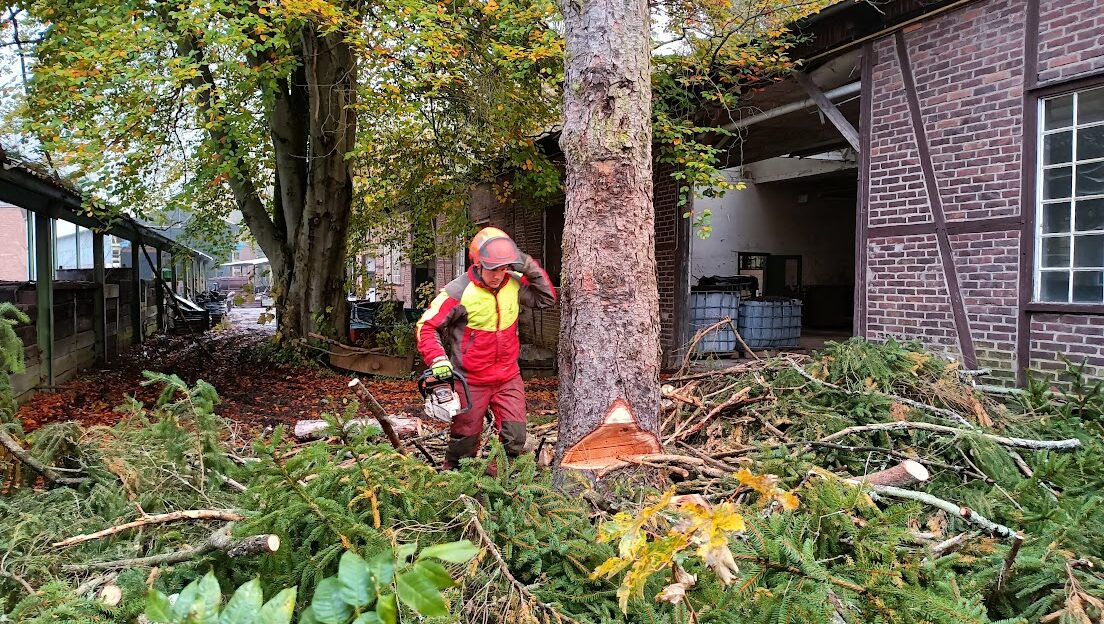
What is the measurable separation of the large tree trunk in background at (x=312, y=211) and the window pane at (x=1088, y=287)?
911cm

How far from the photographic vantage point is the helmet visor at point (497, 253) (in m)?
4.22

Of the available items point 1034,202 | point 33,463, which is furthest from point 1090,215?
point 33,463

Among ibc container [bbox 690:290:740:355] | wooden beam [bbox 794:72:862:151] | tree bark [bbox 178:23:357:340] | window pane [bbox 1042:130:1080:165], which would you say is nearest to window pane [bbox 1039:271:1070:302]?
window pane [bbox 1042:130:1080:165]

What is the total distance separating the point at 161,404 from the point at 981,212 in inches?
258

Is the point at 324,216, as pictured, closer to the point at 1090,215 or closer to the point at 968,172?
the point at 968,172

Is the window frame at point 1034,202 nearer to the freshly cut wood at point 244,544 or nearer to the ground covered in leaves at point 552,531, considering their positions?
the ground covered in leaves at point 552,531

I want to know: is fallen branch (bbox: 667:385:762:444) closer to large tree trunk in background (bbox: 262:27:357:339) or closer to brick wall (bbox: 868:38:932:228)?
brick wall (bbox: 868:38:932:228)

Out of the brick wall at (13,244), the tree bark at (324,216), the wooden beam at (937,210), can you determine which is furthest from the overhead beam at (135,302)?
the wooden beam at (937,210)

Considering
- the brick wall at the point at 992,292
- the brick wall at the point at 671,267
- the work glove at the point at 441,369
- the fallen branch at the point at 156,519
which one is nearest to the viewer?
the fallen branch at the point at 156,519

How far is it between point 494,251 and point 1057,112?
499 cm

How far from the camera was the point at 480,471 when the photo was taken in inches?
113

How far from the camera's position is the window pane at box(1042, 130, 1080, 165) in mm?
5742

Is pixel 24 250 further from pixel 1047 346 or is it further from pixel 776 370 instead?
pixel 1047 346

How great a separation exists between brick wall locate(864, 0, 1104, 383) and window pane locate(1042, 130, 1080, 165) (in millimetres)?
184
